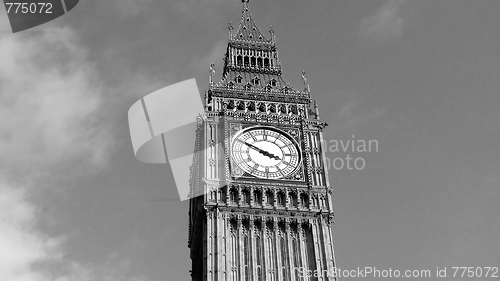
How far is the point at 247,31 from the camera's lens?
3669 inches

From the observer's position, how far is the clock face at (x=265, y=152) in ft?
240

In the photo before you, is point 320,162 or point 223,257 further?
point 320,162

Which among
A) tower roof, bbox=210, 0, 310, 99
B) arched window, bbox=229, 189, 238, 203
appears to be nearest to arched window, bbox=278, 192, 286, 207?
arched window, bbox=229, 189, 238, 203

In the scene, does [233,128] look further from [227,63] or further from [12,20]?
[12,20]

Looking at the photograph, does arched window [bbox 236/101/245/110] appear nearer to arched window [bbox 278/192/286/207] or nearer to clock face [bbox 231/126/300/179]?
clock face [bbox 231/126/300/179]

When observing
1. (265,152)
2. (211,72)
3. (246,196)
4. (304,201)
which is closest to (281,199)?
(304,201)

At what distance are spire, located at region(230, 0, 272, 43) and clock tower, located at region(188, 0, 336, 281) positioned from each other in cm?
908

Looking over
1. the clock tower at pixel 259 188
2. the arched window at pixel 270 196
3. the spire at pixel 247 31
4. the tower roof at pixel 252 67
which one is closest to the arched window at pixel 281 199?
the clock tower at pixel 259 188

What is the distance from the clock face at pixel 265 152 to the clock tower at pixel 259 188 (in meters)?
0.09

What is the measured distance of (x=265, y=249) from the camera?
225 ft

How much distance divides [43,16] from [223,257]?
82.5 feet

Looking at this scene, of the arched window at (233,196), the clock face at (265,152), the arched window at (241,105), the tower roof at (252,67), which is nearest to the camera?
the arched window at (233,196)

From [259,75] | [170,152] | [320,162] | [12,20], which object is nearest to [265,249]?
[320,162]

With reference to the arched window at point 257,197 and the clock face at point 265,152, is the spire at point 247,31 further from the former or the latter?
the arched window at point 257,197
